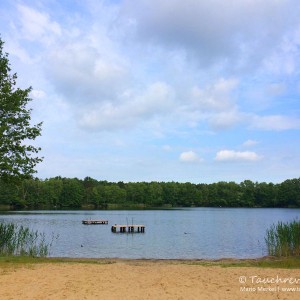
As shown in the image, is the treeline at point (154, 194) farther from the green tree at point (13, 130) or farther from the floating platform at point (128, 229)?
the green tree at point (13, 130)

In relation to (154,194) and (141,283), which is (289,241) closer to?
(141,283)

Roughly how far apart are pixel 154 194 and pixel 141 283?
135 metres

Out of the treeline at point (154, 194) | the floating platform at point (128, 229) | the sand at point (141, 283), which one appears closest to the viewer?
the sand at point (141, 283)

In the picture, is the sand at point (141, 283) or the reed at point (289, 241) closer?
the sand at point (141, 283)

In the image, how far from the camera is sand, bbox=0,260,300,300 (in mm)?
9539

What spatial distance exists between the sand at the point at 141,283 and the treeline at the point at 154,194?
375ft

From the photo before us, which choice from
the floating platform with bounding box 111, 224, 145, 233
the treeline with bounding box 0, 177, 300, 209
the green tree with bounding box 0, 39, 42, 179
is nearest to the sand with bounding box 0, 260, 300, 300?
the green tree with bounding box 0, 39, 42, 179

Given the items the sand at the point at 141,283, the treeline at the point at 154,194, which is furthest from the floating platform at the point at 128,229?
the treeline at the point at 154,194

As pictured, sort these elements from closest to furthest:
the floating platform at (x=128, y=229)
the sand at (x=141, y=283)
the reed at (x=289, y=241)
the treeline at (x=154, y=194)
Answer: the sand at (x=141, y=283) → the reed at (x=289, y=241) → the floating platform at (x=128, y=229) → the treeline at (x=154, y=194)

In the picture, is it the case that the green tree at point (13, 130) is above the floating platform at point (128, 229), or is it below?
above

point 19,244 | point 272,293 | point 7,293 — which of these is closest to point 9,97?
point 19,244

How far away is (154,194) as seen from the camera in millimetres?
145375

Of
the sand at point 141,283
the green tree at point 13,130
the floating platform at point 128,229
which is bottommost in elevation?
the floating platform at point 128,229

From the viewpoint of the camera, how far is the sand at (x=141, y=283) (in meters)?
9.54
